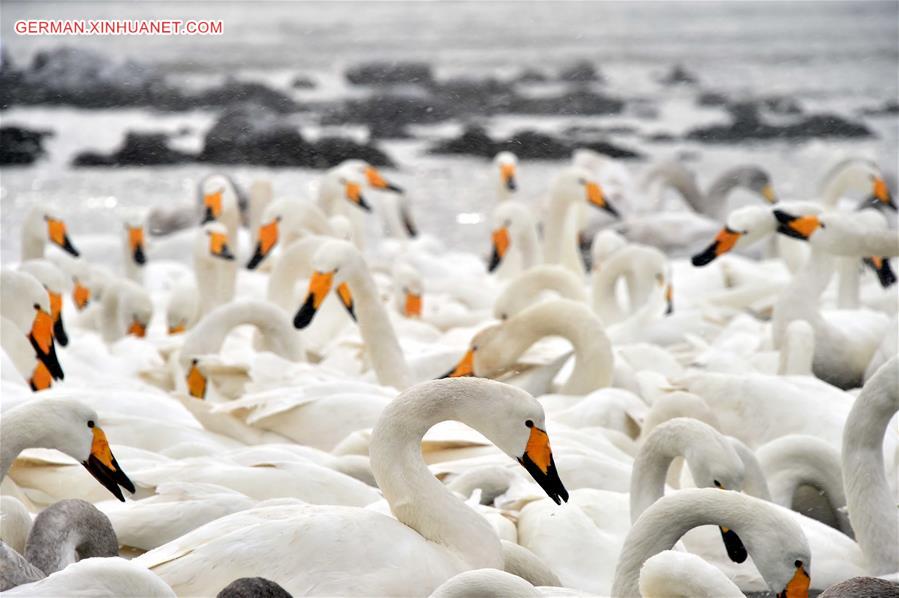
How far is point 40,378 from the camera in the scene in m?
5.11

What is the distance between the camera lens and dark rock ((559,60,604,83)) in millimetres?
22531

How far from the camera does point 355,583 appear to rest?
311 centimetres

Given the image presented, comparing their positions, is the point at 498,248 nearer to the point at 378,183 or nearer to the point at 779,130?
the point at 378,183

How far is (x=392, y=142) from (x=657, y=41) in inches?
584

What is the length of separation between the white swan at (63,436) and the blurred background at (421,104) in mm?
3445

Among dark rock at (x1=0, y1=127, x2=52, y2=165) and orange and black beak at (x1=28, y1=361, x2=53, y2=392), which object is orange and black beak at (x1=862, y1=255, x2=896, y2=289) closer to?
orange and black beak at (x1=28, y1=361, x2=53, y2=392)

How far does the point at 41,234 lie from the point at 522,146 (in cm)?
942

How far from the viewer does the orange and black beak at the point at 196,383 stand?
214 inches

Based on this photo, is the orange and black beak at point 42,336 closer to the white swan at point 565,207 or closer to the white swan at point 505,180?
the white swan at point 565,207

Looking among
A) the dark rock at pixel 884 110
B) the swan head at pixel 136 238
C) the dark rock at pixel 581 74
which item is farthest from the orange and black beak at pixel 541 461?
the dark rock at pixel 581 74

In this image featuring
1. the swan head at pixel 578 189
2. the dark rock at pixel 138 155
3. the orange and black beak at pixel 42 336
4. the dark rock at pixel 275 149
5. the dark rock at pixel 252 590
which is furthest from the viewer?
the dark rock at pixel 275 149

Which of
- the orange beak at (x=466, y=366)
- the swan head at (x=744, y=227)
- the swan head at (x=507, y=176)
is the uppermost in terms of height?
the swan head at (x=744, y=227)

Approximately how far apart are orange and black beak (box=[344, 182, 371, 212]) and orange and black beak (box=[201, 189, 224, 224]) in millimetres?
817

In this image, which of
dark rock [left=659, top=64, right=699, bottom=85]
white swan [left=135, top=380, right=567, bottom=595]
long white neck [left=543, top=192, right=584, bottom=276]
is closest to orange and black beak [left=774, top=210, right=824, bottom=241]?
long white neck [left=543, top=192, right=584, bottom=276]
